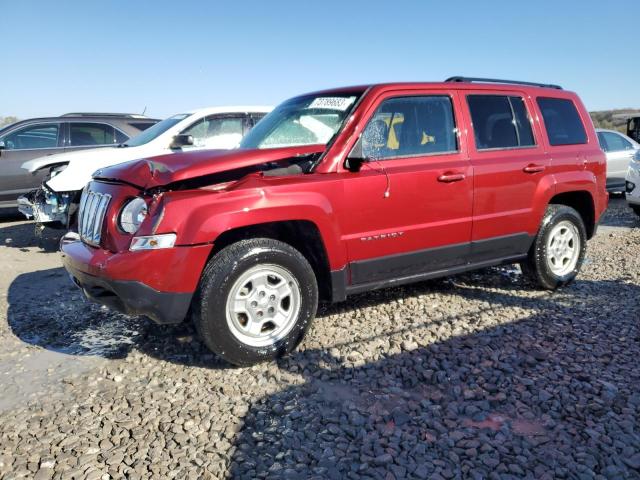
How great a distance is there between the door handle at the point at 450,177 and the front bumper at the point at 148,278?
197 centimetres

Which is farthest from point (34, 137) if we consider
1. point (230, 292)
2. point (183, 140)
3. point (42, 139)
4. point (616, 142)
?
point (616, 142)

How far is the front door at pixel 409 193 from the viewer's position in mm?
3889

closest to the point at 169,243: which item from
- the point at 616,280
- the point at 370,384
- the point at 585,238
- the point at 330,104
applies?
the point at 370,384

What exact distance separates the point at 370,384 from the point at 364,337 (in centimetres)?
78

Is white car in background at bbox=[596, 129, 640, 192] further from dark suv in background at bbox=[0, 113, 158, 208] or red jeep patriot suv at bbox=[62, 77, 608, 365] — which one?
dark suv in background at bbox=[0, 113, 158, 208]

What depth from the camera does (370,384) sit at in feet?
10.8

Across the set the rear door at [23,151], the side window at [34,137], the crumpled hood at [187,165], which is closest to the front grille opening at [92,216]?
the crumpled hood at [187,165]

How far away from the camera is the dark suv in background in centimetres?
914

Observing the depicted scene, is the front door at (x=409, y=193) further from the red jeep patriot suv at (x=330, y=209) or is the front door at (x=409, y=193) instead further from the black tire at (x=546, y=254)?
the black tire at (x=546, y=254)

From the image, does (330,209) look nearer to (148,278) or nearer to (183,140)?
(148,278)

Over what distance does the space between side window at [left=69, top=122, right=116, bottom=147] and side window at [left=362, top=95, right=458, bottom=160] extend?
666 cm

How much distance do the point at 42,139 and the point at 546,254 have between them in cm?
861

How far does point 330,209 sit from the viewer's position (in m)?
3.71

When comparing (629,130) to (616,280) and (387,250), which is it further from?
(387,250)
